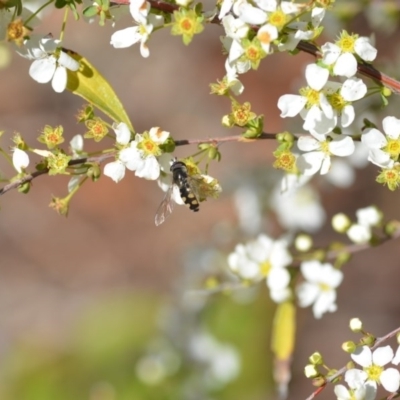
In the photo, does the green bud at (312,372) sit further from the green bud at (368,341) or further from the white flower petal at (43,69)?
the white flower petal at (43,69)

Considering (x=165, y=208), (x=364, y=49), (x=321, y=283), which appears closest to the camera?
(x=364, y=49)

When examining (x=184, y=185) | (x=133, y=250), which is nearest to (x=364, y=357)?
(x=184, y=185)

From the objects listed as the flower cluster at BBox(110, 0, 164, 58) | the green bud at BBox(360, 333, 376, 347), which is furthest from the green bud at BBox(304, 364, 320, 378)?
the flower cluster at BBox(110, 0, 164, 58)

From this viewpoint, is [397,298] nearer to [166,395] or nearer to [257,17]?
[166,395]

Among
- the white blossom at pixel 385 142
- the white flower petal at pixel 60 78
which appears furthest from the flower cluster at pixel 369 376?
the white flower petal at pixel 60 78

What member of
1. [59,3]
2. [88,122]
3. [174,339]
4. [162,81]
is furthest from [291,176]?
[162,81]

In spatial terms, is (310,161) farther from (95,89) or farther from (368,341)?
(95,89)
